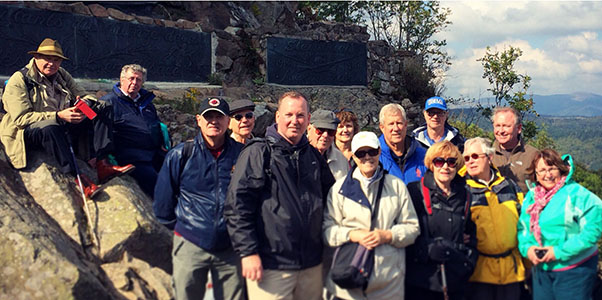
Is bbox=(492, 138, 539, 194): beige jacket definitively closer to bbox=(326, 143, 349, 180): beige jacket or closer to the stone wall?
bbox=(326, 143, 349, 180): beige jacket

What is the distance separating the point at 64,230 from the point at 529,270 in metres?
3.83

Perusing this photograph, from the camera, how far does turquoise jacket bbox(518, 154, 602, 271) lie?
10.6ft

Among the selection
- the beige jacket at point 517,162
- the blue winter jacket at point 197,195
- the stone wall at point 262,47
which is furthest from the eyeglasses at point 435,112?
the stone wall at point 262,47

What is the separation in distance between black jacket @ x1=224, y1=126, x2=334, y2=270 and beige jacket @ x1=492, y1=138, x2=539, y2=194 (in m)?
2.07

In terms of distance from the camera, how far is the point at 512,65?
1271cm

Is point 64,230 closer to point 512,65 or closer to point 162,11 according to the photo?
point 162,11

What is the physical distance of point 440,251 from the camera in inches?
123

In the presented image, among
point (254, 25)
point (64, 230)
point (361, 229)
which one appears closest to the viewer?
point (361, 229)

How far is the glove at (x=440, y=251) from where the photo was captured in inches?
123

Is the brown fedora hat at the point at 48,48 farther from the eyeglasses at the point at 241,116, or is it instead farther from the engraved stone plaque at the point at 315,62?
the engraved stone plaque at the point at 315,62

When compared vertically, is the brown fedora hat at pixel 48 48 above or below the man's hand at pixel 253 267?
above

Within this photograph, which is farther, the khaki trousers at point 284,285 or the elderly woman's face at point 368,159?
the elderly woman's face at point 368,159

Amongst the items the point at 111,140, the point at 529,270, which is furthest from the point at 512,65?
the point at 111,140

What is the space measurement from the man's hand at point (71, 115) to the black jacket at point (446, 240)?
3.05 meters
